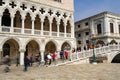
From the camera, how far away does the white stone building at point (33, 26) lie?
21589mm

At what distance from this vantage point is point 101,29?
36.0 metres

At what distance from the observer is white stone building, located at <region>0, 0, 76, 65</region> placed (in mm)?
21589

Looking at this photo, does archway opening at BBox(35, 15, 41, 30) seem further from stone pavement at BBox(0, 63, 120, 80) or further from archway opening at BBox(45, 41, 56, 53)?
stone pavement at BBox(0, 63, 120, 80)

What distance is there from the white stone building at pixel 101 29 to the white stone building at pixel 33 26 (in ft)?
29.3

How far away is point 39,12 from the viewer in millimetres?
24094

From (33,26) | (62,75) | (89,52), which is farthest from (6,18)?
(62,75)

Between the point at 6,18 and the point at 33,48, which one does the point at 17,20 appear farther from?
the point at 33,48

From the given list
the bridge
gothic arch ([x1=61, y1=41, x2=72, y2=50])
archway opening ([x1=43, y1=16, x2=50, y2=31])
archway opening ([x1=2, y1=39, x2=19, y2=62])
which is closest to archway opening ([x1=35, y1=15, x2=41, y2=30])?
archway opening ([x1=43, y1=16, x2=50, y2=31])

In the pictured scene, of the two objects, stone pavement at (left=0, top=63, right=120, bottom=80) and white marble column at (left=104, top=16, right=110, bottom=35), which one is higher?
white marble column at (left=104, top=16, right=110, bottom=35)

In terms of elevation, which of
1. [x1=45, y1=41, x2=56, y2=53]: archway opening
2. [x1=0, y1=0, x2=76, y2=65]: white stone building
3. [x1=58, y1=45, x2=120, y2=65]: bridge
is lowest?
[x1=58, y1=45, x2=120, y2=65]: bridge

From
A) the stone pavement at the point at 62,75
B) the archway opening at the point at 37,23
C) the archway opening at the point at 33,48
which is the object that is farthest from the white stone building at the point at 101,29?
the stone pavement at the point at 62,75

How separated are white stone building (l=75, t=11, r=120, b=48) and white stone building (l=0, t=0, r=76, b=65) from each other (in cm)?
893

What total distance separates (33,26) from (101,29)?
1744cm

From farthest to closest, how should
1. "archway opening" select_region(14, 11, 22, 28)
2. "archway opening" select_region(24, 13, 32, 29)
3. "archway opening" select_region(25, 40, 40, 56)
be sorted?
"archway opening" select_region(25, 40, 40, 56) → "archway opening" select_region(24, 13, 32, 29) → "archway opening" select_region(14, 11, 22, 28)
